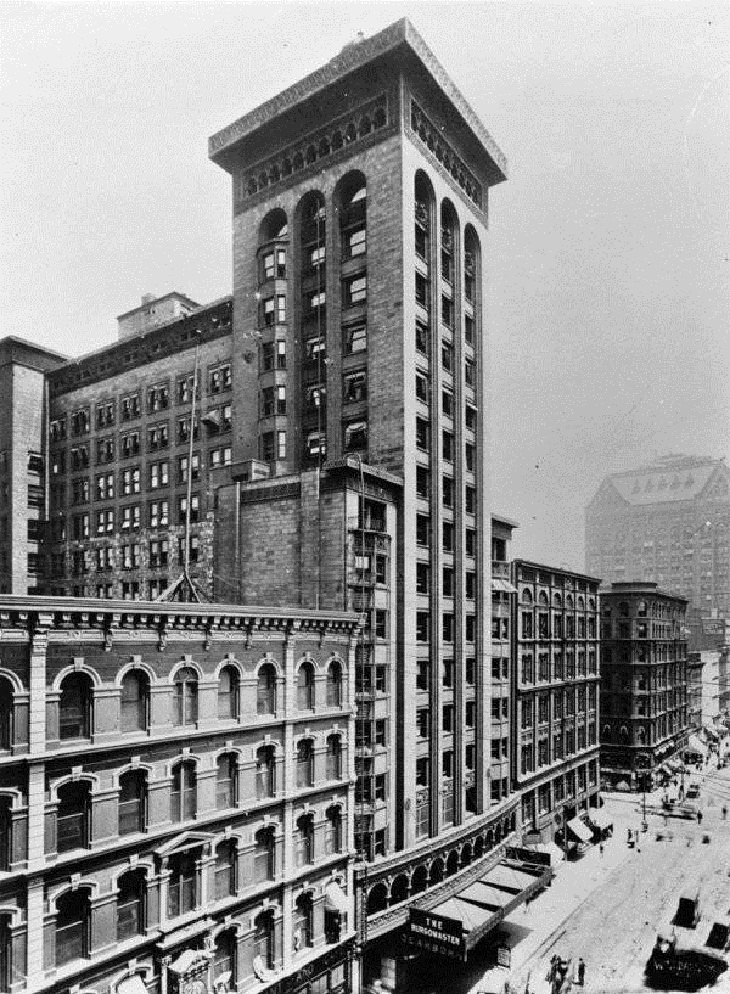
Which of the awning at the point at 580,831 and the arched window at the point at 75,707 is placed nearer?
the arched window at the point at 75,707

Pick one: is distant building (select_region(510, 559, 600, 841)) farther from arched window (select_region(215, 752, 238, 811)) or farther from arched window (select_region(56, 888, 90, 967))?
arched window (select_region(56, 888, 90, 967))

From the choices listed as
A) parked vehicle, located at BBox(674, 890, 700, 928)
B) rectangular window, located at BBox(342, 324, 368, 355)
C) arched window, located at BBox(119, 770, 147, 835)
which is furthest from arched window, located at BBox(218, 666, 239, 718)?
parked vehicle, located at BBox(674, 890, 700, 928)

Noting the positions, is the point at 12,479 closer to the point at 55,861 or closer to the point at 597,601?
the point at 55,861

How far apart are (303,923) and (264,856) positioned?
433 cm

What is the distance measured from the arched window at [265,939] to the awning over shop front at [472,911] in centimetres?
1058

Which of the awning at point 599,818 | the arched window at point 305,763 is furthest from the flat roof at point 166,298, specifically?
the awning at point 599,818

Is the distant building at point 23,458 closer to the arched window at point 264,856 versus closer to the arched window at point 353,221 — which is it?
the arched window at point 353,221

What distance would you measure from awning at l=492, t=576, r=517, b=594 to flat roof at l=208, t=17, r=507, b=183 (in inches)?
1213

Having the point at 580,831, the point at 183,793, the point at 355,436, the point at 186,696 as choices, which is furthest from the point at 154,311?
the point at 580,831

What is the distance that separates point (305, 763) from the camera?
31484mm

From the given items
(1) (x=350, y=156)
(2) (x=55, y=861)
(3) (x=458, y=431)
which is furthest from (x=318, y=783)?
(1) (x=350, y=156)

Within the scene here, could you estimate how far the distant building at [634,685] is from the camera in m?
76.7

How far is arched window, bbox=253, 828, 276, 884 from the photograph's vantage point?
2858cm

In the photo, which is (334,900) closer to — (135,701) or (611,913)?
(135,701)
